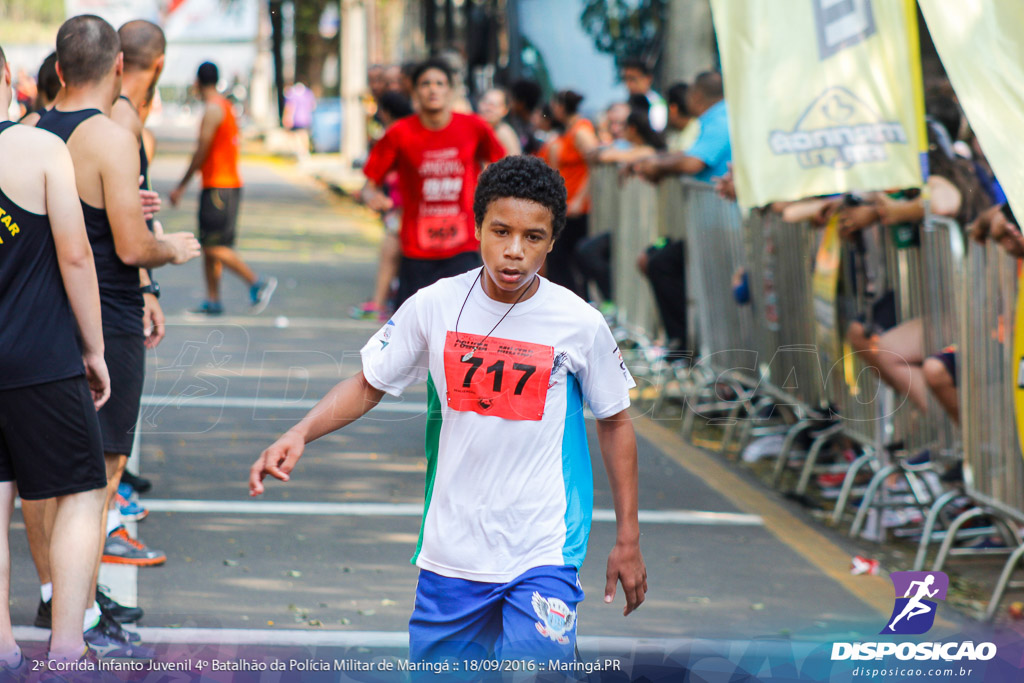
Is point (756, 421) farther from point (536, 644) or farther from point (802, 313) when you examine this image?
point (536, 644)

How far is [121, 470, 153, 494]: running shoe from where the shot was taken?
21.5 feet

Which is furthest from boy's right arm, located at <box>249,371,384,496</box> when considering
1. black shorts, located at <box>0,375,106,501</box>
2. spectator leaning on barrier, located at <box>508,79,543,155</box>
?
spectator leaning on barrier, located at <box>508,79,543,155</box>

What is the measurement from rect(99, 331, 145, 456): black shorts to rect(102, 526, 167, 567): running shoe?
0.87 m

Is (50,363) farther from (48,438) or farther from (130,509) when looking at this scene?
(130,509)

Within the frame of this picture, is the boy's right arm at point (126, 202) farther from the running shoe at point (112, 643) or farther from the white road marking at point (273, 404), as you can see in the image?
the white road marking at point (273, 404)

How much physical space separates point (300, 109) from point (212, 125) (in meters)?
29.6

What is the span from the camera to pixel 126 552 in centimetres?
549

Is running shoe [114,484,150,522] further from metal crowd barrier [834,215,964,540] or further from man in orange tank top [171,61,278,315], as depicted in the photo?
man in orange tank top [171,61,278,315]

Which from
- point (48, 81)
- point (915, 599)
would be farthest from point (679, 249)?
point (48, 81)

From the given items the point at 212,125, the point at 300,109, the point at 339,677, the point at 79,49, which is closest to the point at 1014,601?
the point at 339,677

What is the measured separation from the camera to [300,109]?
40.8m

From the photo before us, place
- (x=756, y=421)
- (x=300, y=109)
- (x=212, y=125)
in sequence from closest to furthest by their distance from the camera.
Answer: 1. (x=756, y=421)
2. (x=212, y=125)
3. (x=300, y=109)

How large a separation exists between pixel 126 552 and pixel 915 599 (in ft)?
10.4

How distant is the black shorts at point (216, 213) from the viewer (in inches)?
474
